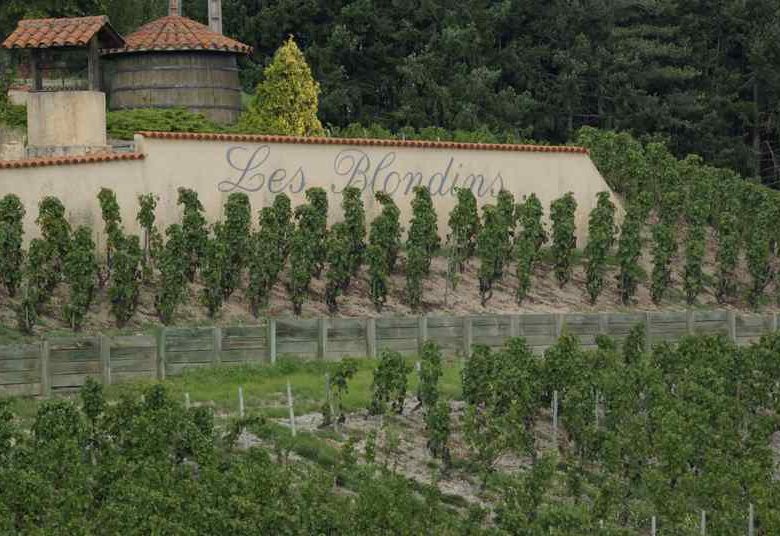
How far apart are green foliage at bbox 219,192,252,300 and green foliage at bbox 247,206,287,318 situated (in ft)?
0.73

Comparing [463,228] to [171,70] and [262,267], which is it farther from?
[171,70]

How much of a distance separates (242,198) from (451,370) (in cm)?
545

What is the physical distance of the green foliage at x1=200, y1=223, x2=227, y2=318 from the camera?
116 feet

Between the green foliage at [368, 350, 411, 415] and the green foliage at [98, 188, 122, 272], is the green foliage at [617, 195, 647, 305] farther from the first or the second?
the green foliage at [368, 350, 411, 415]

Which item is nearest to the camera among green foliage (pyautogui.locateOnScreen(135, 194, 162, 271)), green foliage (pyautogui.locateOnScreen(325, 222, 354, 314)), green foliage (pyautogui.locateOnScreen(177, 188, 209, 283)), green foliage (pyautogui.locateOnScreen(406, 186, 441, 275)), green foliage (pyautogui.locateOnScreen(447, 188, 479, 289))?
green foliage (pyautogui.locateOnScreen(135, 194, 162, 271))

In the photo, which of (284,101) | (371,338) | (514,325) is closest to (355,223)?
(514,325)

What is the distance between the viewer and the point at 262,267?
36.1 m

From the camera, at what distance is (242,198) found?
37.3m

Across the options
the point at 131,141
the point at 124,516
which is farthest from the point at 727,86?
the point at 124,516

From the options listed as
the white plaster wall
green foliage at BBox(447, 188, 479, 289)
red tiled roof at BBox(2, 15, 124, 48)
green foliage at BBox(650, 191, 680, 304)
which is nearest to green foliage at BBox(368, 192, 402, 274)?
green foliage at BBox(447, 188, 479, 289)

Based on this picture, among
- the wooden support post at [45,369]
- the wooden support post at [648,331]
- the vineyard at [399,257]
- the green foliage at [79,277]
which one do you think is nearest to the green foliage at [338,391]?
the wooden support post at [45,369]

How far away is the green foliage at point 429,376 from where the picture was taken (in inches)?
1229

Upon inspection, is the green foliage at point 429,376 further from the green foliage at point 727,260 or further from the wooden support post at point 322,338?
the green foliage at point 727,260

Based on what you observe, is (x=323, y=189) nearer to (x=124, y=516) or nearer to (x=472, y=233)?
(x=472, y=233)
